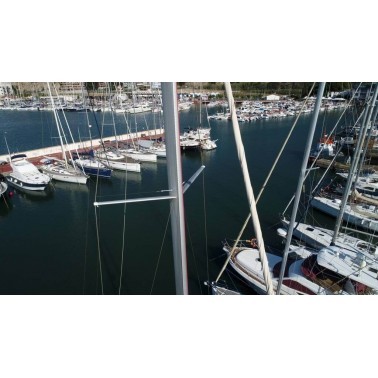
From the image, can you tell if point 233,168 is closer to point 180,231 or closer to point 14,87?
point 180,231

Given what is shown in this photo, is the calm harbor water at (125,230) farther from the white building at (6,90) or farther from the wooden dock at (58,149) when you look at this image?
the white building at (6,90)

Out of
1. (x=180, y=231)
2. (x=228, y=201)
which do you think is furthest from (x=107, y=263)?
(x=180, y=231)

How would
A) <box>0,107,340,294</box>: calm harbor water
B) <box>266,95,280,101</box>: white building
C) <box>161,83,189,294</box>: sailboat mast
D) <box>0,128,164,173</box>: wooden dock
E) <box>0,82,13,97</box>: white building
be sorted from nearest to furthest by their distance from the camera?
<box>161,83,189,294</box>: sailboat mast → <box>0,107,340,294</box>: calm harbor water → <box>0,128,164,173</box>: wooden dock → <box>266,95,280,101</box>: white building → <box>0,82,13,97</box>: white building

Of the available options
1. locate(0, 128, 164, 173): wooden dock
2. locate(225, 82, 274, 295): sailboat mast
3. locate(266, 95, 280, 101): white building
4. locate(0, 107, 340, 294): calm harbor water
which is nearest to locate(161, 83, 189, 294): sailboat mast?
locate(225, 82, 274, 295): sailboat mast

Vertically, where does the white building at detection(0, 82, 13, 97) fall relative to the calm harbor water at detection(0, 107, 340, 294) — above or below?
above

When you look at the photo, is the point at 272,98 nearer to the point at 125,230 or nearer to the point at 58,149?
the point at 58,149

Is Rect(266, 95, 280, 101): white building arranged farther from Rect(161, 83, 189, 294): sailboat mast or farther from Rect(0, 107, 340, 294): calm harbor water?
Rect(161, 83, 189, 294): sailboat mast

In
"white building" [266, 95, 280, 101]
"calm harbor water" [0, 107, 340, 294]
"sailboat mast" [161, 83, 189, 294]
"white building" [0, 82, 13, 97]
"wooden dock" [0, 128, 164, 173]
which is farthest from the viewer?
"white building" [0, 82, 13, 97]
